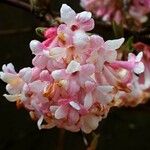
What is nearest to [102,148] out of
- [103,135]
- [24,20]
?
[103,135]

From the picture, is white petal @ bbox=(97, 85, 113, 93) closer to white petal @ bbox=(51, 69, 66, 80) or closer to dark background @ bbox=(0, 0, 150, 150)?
white petal @ bbox=(51, 69, 66, 80)

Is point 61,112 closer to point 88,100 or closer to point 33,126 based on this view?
point 88,100

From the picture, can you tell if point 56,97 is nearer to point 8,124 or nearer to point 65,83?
point 65,83

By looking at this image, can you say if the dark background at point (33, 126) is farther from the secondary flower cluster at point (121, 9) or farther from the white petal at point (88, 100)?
the white petal at point (88, 100)

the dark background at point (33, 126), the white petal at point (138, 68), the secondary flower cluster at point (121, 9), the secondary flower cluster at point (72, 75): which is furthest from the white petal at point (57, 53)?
the dark background at point (33, 126)

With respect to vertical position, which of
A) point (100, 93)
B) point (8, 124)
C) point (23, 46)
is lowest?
point (8, 124)

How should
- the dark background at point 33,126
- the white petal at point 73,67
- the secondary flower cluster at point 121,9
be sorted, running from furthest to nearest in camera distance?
the dark background at point 33,126 → the secondary flower cluster at point 121,9 → the white petal at point 73,67

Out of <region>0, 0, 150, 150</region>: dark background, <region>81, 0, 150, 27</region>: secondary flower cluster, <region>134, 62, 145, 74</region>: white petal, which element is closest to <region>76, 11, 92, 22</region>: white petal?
<region>134, 62, 145, 74</region>: white petal

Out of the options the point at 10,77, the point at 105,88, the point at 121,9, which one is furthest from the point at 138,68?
the point at 121,9
